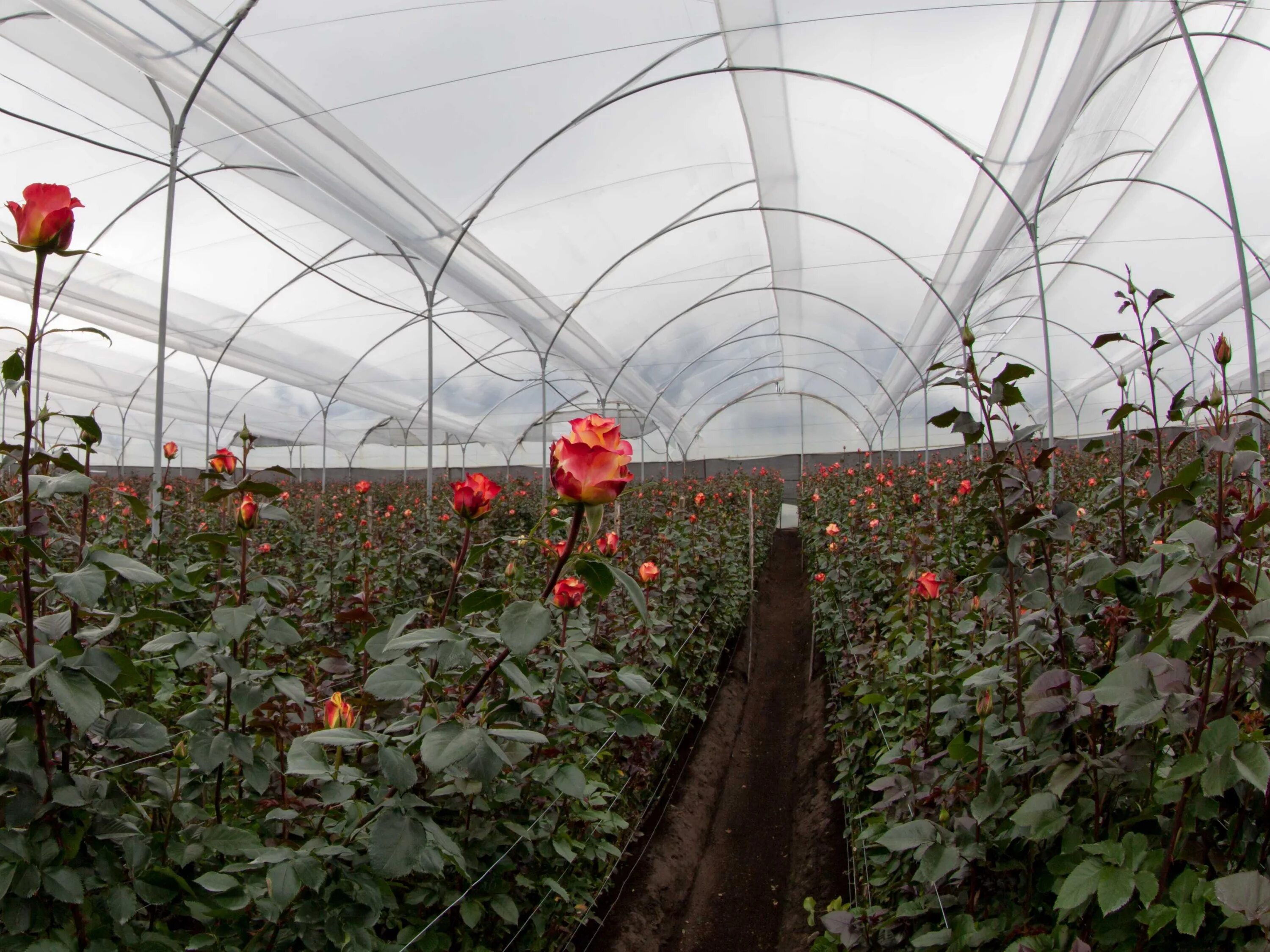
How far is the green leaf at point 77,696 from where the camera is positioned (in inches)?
33.6

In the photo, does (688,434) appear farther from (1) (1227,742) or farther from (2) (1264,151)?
(1) (1227,742)

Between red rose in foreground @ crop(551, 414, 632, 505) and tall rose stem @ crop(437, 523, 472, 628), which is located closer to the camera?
red rose in foreground @ crop(551, 414, 632, 505)

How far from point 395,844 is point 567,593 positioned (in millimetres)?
558

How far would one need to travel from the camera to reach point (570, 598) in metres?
1.43

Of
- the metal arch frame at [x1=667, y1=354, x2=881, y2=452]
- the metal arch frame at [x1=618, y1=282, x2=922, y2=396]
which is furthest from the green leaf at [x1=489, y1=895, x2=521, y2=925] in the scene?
the metal arch frame at [x1=667, y1=354, x2=881, y2=452]

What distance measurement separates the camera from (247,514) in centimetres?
120

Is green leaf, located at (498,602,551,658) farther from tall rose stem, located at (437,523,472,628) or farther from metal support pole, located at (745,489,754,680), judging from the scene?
metal support pole, located at (745,489,754,680)

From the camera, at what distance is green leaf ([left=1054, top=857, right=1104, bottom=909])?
108 cm

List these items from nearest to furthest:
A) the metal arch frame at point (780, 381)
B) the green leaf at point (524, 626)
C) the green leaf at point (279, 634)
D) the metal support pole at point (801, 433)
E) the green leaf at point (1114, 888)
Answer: the green leaf at point (524, 626) < the green leaf at point (1114, 888) < the green leaf at point (279, 634) < the metal arch frame at point (780, 381) < the metal support pole at point (801, 433)

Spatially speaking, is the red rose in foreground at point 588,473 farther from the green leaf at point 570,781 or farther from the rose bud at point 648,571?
the rose bud at point 648,571

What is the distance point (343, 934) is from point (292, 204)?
7099 millimetres

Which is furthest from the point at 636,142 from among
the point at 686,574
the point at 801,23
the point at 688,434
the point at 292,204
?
the point at 688,434

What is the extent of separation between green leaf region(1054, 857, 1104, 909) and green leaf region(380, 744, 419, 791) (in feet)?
2.95

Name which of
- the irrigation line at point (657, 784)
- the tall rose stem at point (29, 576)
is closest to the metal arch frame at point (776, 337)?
the irrigation line at point (657, 784)
